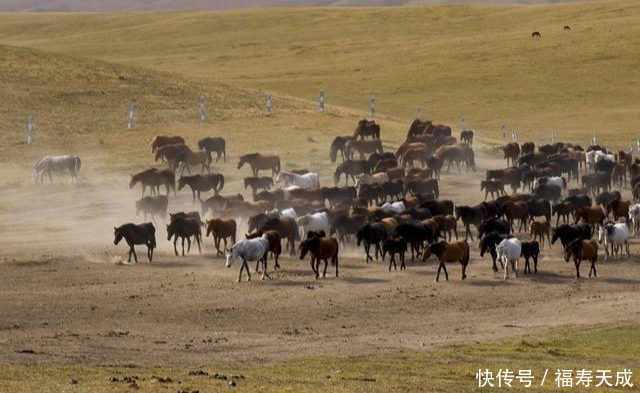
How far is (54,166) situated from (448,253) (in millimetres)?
22393

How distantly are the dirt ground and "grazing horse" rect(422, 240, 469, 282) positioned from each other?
0.40 metres

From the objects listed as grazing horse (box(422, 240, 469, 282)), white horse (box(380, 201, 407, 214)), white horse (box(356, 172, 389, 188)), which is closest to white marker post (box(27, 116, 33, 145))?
white horse (box(356, 172, 389, 188))

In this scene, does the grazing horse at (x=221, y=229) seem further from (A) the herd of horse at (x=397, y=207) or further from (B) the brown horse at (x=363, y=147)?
(B) the brown horse at (x=363, y=147)

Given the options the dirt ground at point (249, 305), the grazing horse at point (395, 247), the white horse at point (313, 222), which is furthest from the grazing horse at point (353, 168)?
the grazing horse at point (395, 247)

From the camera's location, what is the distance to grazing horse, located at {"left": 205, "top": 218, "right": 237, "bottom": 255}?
3594 cm

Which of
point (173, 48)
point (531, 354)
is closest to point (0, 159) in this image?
point (531, 354)

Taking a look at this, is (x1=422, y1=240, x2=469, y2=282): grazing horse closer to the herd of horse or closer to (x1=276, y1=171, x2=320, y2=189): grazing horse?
the herd of horse

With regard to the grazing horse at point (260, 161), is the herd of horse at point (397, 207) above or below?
below

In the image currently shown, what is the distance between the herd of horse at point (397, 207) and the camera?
33.8 meters

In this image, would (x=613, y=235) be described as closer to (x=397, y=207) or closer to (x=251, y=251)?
(x=397, y=207)

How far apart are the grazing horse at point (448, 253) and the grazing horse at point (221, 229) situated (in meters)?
5.90

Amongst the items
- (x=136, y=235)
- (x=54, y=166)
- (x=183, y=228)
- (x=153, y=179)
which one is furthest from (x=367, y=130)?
(x=136, y=235)

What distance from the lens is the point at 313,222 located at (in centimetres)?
3769

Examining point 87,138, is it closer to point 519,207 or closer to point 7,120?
point 7,120
